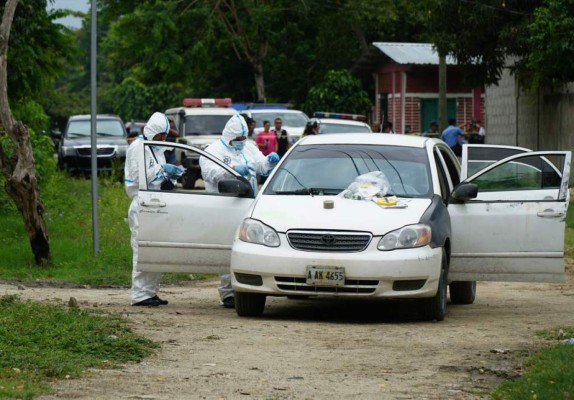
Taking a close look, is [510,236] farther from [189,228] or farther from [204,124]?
[204,124]

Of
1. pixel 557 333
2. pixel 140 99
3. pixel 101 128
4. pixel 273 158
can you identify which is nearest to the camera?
pixel 557 333

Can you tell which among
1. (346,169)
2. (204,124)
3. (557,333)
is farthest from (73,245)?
(204,124)

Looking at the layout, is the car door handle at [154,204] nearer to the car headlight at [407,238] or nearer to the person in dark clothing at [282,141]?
the car headlight at [407,238]

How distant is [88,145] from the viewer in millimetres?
36781

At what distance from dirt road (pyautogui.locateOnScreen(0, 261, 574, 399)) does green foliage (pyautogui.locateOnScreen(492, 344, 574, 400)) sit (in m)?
0.19

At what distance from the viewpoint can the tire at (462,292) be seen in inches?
520

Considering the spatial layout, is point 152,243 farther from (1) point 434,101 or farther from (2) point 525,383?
(1) point 434,101

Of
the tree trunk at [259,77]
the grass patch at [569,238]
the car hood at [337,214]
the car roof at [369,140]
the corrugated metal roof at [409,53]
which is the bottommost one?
the grass patch at [569,238]

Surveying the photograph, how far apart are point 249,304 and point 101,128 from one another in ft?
88.9

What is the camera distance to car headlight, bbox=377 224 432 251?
35.7 feet

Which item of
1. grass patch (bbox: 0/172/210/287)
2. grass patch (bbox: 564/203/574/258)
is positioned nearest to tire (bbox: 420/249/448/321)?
grass patch (bbox: 0/172/210/287)

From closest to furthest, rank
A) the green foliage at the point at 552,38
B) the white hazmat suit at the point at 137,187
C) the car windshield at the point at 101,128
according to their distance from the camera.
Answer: the white hazmat suit at the point at 137,187 → the green foliage at the point at 552,38 → the car windshield at the point at 101,128

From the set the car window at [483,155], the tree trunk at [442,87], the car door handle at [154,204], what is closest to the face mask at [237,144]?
the car door handle at [154,204]

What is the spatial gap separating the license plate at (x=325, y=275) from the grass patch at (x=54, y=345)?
1.54 meters
